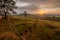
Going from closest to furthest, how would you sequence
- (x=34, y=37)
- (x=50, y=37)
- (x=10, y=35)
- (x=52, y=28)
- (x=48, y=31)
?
(x=10, y=35)
(x=34, y=37)
(x=50, y=37)
(x=48, y=31)
(x=52, y=28)

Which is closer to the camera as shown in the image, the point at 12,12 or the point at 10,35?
the point at 10,35

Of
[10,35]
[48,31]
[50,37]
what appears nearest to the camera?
[10,35]

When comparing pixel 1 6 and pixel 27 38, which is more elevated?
pixel 1 6

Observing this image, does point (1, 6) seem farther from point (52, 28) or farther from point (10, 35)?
point (10, 35)

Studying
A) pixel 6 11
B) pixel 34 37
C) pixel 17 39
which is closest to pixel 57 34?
pixel 34 37

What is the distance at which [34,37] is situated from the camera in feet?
117

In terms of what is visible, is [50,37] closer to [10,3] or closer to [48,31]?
[48,31]

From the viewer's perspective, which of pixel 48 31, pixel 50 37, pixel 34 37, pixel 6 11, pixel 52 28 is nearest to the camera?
pixel 34 37

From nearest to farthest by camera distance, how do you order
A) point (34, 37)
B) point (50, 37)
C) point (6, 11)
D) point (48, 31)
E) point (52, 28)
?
1. point (34, 37)
2. point (50, 37)
3. point (48, 31)
4. point (52, 28)
5. point (6, 11)

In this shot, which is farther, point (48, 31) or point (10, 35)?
point (48, 31)

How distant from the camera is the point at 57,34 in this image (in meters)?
44.4

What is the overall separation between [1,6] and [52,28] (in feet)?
74.6

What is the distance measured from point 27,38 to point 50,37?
→ 897cm

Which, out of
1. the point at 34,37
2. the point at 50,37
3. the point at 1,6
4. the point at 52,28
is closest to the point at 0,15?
the point at 1,6
